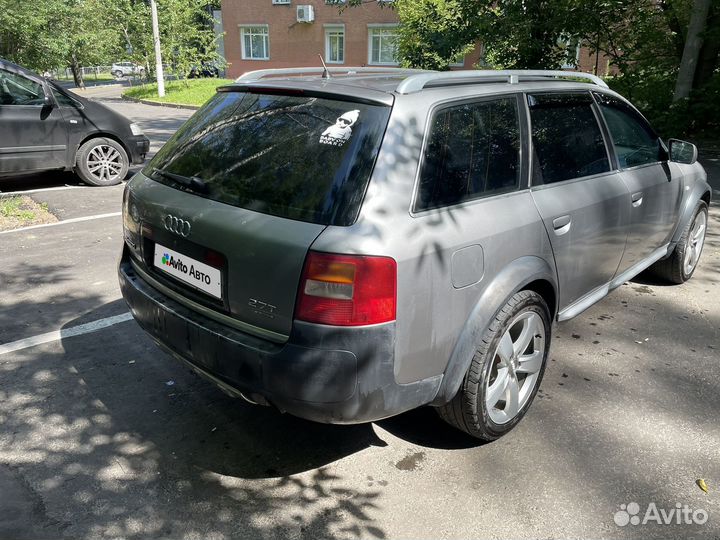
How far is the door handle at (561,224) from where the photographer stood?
3087mm

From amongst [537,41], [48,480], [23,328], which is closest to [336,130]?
[48,480]

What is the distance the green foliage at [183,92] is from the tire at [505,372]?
19.9 meters

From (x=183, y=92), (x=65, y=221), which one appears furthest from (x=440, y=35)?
(x=183, y=92)

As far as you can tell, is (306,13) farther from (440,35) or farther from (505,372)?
(505,372)

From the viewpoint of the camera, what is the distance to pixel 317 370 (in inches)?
89.9

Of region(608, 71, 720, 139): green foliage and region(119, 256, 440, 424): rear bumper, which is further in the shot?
region(608, 71, 720, 139): green foliage

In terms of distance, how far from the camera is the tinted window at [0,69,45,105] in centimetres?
748

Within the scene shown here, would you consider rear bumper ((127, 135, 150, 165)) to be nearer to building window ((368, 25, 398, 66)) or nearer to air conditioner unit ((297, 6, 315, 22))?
building window ((368, 25, 398, 66))

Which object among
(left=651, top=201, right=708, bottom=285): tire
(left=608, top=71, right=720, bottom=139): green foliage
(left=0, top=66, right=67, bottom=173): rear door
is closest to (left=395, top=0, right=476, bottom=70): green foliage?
(left=608, top=71, right=720, bottom=139): green foliage

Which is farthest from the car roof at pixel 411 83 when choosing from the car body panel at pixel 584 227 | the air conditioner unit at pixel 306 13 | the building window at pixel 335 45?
the building window at pixel 335 45

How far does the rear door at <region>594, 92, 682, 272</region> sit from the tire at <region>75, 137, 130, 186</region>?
A: 22.7 ft

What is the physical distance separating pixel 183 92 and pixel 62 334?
72.9 ft

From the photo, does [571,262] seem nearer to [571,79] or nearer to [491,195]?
[491,195]

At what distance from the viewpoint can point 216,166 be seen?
2.79 metres
